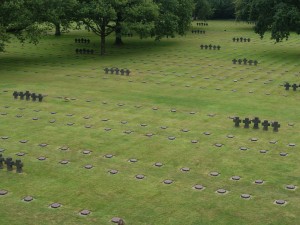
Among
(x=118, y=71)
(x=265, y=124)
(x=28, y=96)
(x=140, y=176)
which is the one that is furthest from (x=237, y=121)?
(x=118, y=71)

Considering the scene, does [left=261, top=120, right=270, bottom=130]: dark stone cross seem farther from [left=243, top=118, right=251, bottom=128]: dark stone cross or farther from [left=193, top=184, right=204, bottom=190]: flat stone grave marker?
[left=193, top=184, right=204, bottom=190]: flat stone grave marker

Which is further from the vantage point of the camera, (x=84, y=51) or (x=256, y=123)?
(x=84, y=51)

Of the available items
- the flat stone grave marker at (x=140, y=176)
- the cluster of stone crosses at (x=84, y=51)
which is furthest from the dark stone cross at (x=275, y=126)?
the cluster of stone crosses at (x=84, y=51)

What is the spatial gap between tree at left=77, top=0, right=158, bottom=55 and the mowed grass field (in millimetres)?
5936

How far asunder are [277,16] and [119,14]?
15863 mm

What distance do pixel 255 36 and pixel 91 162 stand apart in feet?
172

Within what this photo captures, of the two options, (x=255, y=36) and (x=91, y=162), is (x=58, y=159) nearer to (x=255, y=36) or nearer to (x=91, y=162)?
(x=91, y=162)

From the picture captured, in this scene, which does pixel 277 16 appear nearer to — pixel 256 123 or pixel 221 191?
pixel 256 123

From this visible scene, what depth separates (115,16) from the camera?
42000 millimetres

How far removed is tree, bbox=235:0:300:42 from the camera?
42344 millimetres

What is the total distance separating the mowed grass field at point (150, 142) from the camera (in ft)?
43.1

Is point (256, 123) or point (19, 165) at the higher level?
point (256, 123)

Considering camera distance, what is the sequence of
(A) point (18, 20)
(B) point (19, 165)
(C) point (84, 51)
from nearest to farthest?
(B) point (19, 165) → (A) point (18, 20) → (C) point (84, 51)

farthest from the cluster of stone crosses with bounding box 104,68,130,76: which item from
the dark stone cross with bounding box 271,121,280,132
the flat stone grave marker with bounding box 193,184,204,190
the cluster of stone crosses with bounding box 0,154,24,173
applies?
the flat stone grave marker with bounding box 193,184,204,190
